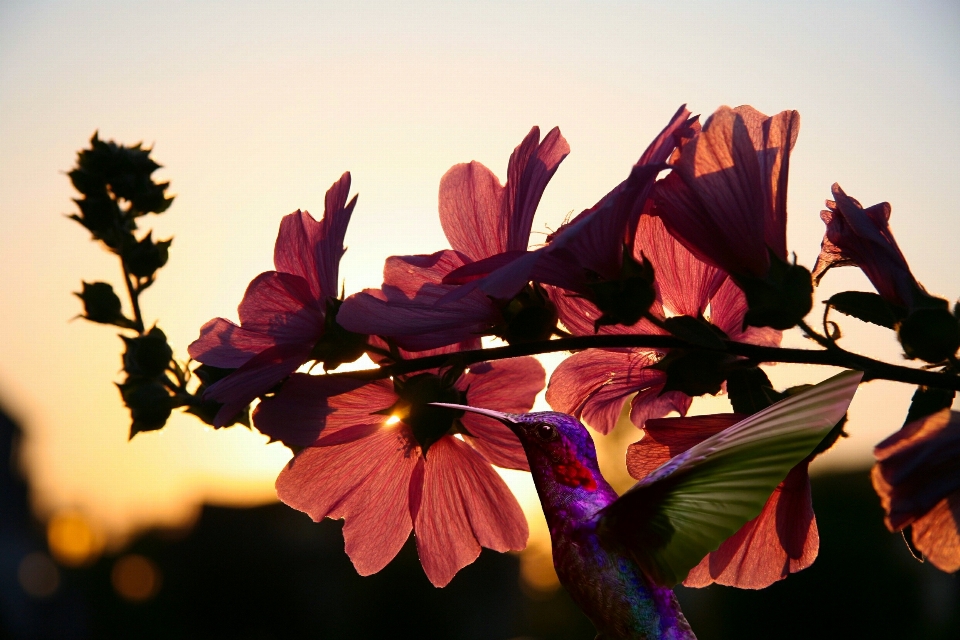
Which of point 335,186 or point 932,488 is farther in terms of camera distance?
point 335,186

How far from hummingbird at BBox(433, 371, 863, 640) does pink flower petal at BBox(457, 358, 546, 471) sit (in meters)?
0.41

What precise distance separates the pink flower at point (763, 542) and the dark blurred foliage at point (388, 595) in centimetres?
1366

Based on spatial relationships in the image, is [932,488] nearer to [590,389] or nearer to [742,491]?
[742,491]

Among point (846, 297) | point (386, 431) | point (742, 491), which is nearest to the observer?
point (742, 491)

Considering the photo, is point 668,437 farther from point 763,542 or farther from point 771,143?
point 771,143

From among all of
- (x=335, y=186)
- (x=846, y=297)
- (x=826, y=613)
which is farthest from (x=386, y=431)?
(x=826, y=613)

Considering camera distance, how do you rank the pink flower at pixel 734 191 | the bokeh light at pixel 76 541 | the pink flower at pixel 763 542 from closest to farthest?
the pink flower at pixel 734 191, the pink flower at pixel 763 542, the bokeh light at pixel 76 541

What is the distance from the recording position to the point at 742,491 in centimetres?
91

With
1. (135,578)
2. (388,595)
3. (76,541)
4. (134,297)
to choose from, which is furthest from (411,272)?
(76,541)

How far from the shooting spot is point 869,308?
49.9 inches

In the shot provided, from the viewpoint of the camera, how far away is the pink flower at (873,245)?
3.96ft

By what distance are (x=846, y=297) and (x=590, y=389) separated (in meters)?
0.42

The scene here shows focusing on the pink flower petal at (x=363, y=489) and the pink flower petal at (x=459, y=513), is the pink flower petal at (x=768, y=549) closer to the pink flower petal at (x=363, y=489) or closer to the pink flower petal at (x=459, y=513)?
the pink flower petal at (x=459, y=513)

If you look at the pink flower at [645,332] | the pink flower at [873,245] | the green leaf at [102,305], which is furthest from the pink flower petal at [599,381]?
the green leaf at [102,305]
